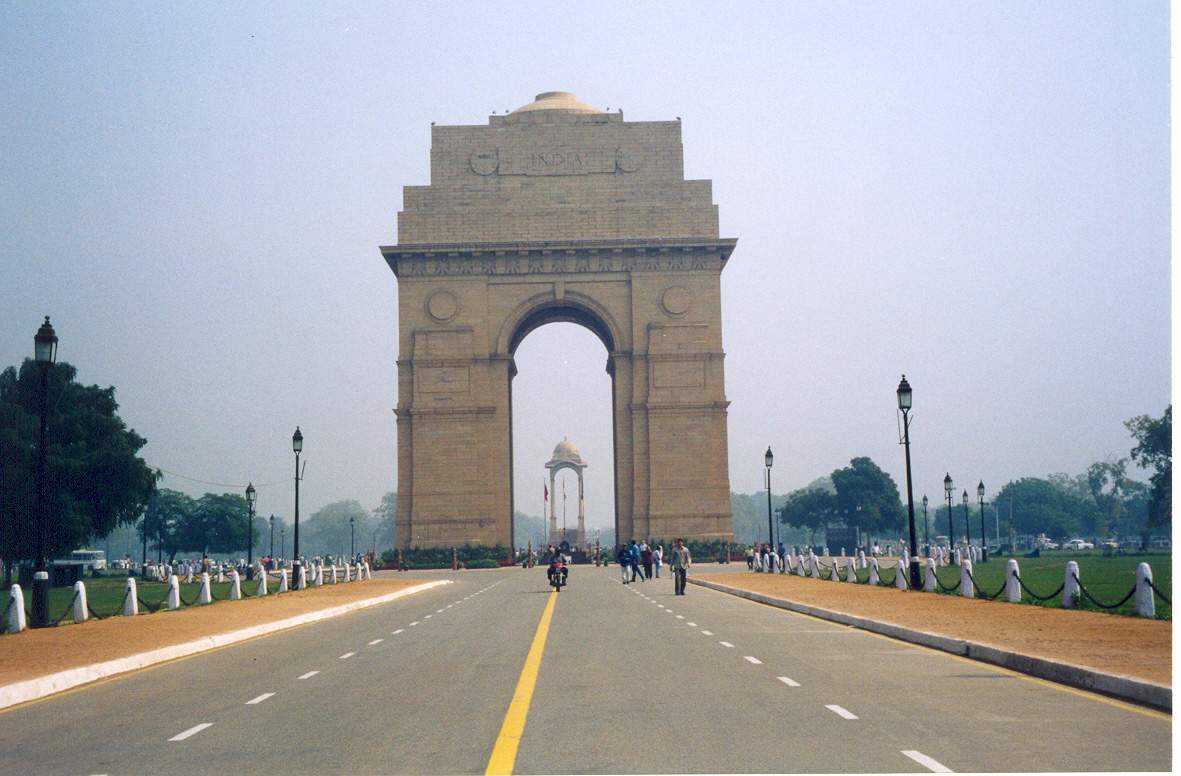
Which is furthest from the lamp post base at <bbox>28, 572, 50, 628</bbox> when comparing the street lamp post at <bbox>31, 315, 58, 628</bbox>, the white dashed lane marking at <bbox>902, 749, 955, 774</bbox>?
the white dashed lane marking at <bbox>902, 749, 955, 774</bbox>

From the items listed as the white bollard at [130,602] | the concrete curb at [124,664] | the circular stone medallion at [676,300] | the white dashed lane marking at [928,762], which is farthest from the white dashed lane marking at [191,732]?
the circular stone medallion at [676,300]

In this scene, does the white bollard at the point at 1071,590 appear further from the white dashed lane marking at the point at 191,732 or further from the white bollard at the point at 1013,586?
the white dashed lane marking at the point at 191,732

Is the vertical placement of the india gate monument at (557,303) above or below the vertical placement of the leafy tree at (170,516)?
above

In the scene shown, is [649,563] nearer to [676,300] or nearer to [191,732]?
[676,300]

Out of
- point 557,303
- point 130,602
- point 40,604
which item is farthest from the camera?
point 557,303

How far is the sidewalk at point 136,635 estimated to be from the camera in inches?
749

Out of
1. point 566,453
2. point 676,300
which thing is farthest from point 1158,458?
point 566,453

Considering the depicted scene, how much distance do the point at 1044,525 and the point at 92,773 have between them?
168 meters

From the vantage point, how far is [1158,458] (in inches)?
3996

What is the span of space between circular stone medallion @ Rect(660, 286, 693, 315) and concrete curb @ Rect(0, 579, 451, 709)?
50844mm

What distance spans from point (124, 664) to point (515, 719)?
8.66 metres

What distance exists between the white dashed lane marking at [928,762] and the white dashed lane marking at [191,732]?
6207 mm

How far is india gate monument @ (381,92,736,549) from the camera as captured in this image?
262 ft

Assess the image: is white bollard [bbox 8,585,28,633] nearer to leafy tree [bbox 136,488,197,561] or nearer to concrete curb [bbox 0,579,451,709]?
concrete curb [bbox 0,579,451,709]
